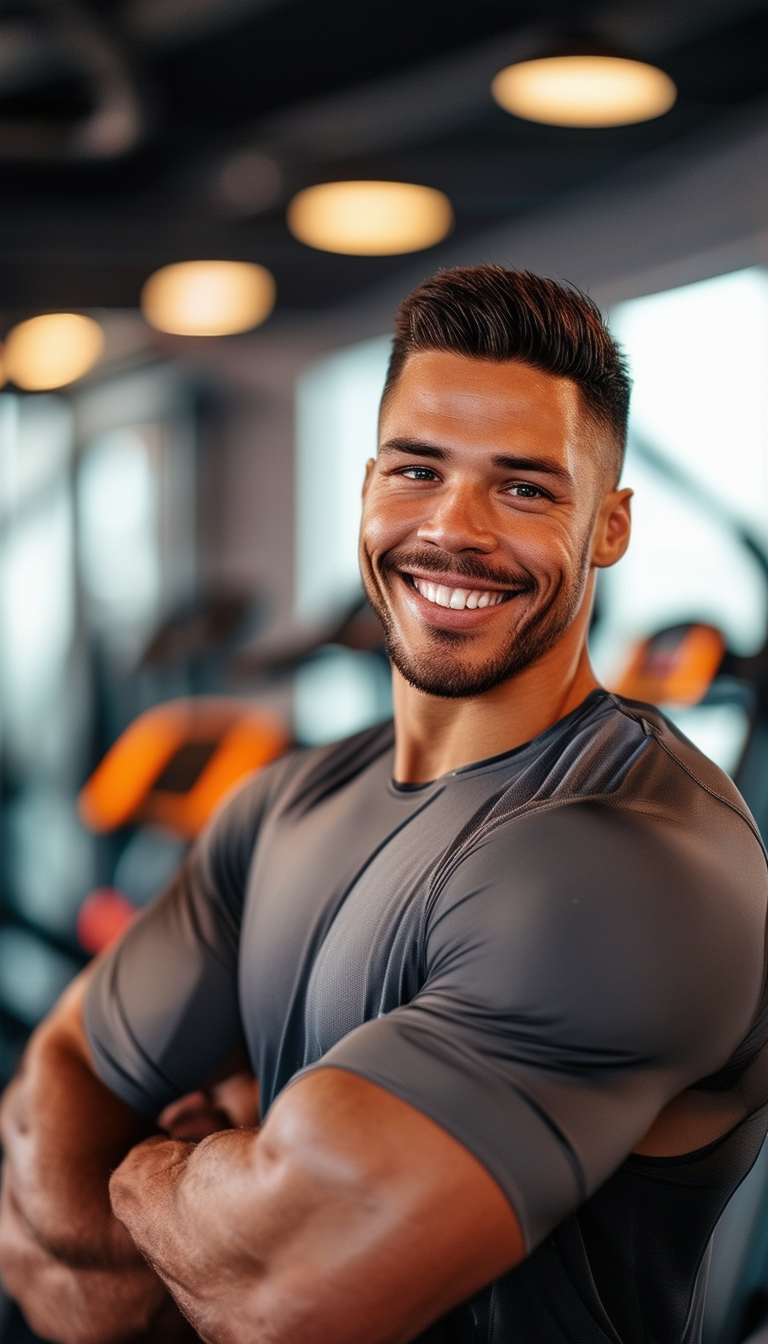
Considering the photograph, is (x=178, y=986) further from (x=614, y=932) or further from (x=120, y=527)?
(x=120, y=527)

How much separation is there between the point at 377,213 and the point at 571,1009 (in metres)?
2.46

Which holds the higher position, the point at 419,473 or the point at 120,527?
the point at 120,527

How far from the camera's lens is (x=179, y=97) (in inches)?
116

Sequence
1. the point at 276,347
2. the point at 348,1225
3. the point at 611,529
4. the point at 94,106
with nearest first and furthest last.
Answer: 1. the point at 348,1225
2. the point at 611,529
3. the point at 94,106
4. the point at 276,347

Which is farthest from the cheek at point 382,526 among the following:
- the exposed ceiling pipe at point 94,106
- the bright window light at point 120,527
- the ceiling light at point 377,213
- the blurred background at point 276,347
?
the bright window light at point 120,527

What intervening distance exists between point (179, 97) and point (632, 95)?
3.61 ft

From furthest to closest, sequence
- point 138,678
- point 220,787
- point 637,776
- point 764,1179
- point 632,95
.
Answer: point 138,678 → point 220,787 → point 632,95 → point 764,1179 → point 637,776

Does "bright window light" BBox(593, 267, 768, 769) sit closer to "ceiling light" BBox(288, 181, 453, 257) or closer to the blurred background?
the blurred background

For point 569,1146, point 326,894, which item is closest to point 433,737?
point 326,894

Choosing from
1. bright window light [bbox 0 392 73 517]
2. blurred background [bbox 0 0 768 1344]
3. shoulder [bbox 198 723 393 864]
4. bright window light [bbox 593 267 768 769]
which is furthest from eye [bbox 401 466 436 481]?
bright window light [bbox 0 392 73 517]

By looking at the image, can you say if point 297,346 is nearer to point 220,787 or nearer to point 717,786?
point 220,787

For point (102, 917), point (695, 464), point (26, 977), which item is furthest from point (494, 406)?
point (26, 977)

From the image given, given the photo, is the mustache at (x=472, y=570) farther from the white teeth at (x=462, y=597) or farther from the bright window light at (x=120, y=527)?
the bright window light at (x=120, y=527)

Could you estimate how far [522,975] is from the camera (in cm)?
83
